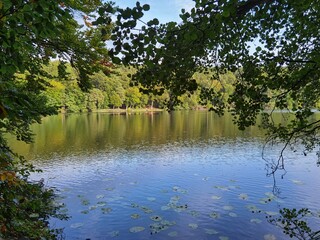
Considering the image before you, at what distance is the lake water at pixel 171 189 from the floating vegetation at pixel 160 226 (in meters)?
0.05

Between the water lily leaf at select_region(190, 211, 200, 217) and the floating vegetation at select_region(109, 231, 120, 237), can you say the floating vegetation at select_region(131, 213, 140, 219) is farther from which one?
the water lily leaf at select_region(190, 211, 200, 217)

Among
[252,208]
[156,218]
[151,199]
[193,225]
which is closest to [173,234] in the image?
[193,225]

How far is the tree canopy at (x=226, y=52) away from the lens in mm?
3506

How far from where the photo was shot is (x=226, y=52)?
518cm

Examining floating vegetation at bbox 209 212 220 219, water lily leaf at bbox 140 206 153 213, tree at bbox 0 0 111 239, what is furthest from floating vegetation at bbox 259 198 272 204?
tree at bbox 0 0 111 239

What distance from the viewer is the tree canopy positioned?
3.51m

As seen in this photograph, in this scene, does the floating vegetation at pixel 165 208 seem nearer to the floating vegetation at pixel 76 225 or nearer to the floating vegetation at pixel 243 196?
the floating vegetation at pixel 76 225

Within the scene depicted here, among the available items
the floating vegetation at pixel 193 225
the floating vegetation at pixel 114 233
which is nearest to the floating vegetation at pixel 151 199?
the floating vegetation at pixel 193 225

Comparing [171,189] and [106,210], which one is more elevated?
[171,189]

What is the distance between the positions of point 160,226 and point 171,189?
6.11 metres

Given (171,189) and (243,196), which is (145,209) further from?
(243,196)

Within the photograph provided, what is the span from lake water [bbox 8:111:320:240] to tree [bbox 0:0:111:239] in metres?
5.05

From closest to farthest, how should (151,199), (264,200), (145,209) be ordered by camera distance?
(145,209) < (264,200) < (151,199)

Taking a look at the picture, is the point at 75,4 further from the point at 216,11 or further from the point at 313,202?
the point at 313,202
